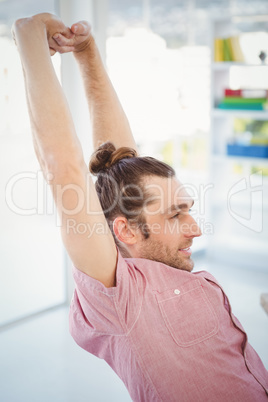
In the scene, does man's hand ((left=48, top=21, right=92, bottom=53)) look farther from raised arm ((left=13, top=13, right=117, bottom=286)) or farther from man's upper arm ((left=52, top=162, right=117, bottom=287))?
man's upper arm ((left=52, top=162, right=117, bottom=287))

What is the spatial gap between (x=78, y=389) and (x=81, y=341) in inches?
53.5

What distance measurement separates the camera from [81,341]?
127 cm

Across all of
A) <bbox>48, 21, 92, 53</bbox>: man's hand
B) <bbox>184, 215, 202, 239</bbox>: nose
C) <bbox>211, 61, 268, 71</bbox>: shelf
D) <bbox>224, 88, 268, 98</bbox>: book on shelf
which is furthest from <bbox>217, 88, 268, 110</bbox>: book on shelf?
<bbox>184, 215, 202, 239</bbox>: nose

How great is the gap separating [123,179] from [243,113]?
3.00m

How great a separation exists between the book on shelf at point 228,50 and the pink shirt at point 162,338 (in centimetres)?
322

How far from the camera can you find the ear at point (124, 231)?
50.9 inches

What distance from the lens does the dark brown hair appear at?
1.29m

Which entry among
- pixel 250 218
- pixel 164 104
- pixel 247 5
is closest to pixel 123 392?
pixel 250 218

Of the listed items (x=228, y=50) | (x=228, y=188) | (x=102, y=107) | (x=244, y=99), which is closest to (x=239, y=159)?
(x=228, y=188)

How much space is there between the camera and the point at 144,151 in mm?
6855

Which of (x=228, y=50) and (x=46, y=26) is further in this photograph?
(x=228, y=50)

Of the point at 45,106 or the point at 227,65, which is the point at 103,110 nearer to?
the point at 45,106

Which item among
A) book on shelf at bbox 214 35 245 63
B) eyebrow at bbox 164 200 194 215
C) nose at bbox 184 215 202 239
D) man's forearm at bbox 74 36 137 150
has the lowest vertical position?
nose at bbox 184 215 202 239

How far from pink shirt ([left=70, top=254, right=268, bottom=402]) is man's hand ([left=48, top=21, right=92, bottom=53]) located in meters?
0.56
